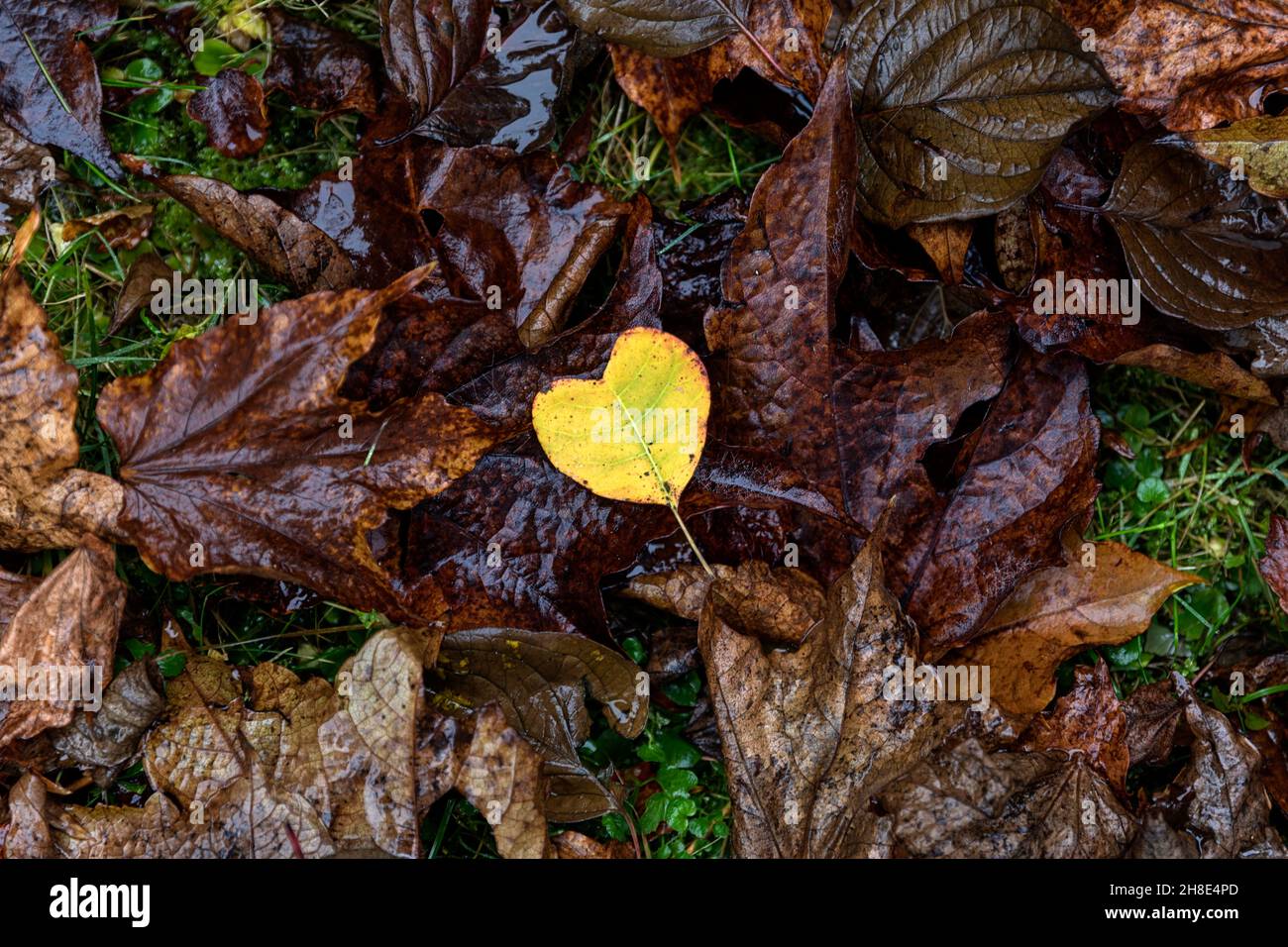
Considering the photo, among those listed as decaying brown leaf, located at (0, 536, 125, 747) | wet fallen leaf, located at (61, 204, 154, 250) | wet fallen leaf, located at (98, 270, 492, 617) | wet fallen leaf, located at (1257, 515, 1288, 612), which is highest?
wet fallen leaf, located at (61, 204, 154, 250)

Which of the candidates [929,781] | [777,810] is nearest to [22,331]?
[777,810]

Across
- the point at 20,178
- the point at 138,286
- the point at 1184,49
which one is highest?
the point at 1184,49

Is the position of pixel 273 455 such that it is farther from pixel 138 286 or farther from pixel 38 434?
pixel 138 286

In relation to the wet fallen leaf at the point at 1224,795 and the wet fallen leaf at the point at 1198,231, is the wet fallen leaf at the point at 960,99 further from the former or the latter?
the wet fallen leaf at the point at 1224,795

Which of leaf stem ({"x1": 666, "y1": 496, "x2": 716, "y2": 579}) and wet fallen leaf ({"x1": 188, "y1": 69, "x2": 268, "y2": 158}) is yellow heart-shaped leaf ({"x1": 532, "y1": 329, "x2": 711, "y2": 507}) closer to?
leaf stem ({"x1": 666, "y1": 496, "x2": 716, "y2": 579})

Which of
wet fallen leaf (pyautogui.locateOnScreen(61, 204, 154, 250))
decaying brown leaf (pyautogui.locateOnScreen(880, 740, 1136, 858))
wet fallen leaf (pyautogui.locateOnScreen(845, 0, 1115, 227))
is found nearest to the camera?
decaying brown leaf (pyautogui.locateOnScreen(880, 740, 1136, 858))

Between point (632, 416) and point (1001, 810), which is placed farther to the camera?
point (632, 416)

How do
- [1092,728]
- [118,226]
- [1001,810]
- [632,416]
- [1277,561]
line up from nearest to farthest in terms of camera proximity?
[1001,810], [632,416], [1092,728], [1277,561], [118,226]

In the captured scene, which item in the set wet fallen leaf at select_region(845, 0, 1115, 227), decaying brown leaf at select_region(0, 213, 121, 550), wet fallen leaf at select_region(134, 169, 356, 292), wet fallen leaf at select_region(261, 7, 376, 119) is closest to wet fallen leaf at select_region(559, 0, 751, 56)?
wet fallen leaf at select_region(845, 0, 1115, 227)

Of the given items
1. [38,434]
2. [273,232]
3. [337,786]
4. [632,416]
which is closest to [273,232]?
[273,232]
